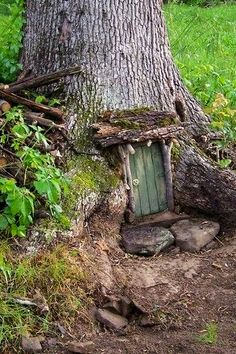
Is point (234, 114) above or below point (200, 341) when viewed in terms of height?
above

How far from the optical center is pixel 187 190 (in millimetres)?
5348

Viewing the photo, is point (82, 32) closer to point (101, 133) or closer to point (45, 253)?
point (101, 133)

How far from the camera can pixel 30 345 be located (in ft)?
12.8

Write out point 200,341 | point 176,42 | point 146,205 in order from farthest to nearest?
point 176,42, point 146,205, point 200,341

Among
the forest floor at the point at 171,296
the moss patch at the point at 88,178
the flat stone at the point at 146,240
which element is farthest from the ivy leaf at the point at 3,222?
the flat stone at the point at 146,240

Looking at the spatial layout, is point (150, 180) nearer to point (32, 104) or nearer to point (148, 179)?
point (148, 179)

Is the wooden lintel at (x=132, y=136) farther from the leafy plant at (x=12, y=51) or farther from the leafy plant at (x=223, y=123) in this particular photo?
the leafy plant at (x=12, y=51)

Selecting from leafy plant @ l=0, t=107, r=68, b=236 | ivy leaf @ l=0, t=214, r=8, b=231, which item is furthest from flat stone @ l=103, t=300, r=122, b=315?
ivy leaf @ l=0, t=214, r=8, b=231

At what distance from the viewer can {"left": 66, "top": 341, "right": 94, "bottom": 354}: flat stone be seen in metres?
3.91

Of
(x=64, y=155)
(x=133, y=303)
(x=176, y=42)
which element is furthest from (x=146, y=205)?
(x=176, y=42)

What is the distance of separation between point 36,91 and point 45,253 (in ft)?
4.82

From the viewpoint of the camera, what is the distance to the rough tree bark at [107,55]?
5238 millimetres

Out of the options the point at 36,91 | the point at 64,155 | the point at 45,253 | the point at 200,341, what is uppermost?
the point at 36,91

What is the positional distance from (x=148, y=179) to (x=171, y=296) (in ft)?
3.42
